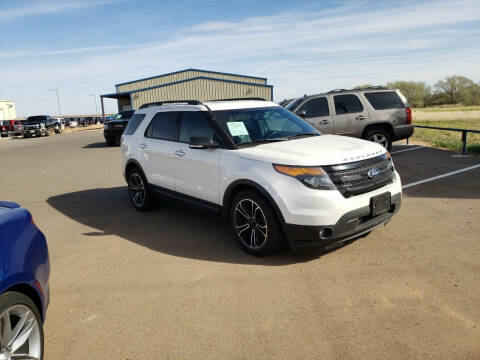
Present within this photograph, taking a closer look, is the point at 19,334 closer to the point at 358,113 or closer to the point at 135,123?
the point at 135,123

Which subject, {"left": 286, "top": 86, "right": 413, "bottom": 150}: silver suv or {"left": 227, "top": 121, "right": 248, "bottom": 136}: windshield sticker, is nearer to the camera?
{"left": 227, "top": 121, "right": 248, "bottom": 136}: windshield sticker

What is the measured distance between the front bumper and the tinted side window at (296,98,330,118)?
6456 mm

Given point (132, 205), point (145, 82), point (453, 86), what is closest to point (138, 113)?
point (132, 205)

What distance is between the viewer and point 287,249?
4.66m

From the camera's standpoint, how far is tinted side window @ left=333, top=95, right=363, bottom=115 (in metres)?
10.3

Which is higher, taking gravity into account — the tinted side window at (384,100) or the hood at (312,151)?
the tinted side window at (384,100)

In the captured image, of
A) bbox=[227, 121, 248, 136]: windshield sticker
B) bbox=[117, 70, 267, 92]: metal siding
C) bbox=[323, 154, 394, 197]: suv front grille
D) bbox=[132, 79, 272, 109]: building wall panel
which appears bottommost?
bbox=[323, 154, 394, 197]: suv front grille

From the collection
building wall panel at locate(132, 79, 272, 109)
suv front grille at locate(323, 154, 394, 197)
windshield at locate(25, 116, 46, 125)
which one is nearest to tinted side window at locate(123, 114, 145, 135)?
suv front grille at locate(323, 154, 394, 197)

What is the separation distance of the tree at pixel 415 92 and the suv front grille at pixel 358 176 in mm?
90771

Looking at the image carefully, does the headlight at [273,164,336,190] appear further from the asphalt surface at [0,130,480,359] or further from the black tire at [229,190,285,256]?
the asphalt surface at [0,130,480,359]

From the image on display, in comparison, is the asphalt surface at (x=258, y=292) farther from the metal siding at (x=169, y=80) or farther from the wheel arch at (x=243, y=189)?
the metal siding at (x=169, y=80)

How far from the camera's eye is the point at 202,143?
15.2ft

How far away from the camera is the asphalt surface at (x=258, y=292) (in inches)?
113

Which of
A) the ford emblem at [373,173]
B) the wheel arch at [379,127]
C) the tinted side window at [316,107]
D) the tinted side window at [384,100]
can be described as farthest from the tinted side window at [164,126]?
the tinted side window at [384,100]
